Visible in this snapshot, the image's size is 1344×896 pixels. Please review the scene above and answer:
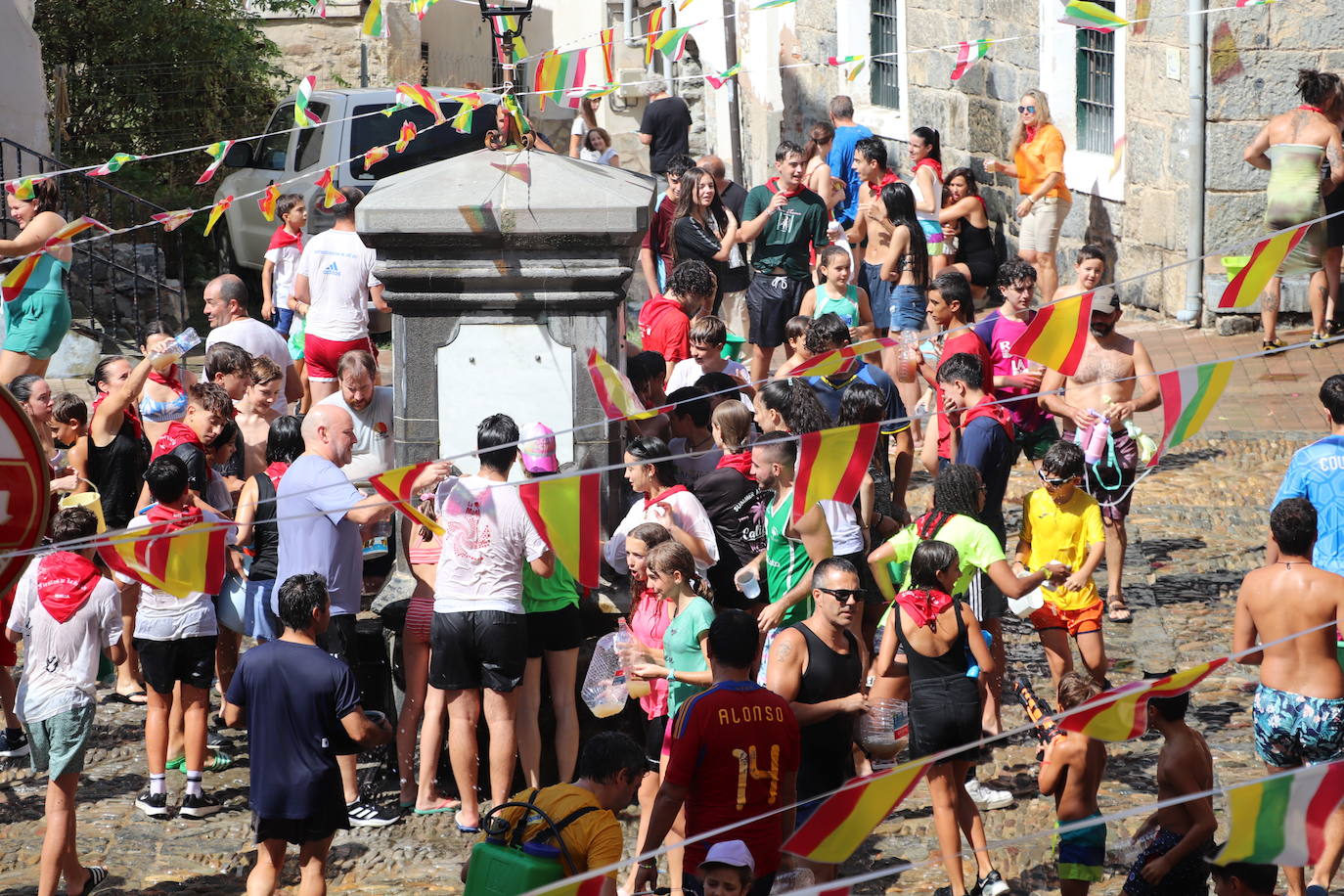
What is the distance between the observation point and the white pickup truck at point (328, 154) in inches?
559

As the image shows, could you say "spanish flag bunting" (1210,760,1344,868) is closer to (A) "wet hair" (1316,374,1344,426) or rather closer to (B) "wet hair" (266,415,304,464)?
(A) "wet hair" (1316,374,1344,426)

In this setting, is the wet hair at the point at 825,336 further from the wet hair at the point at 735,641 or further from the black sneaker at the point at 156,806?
the black sneaker at the point at 156,806

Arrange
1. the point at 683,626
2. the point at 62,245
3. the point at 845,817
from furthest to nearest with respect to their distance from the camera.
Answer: the point at 62,245 → the point at 683,626 → the point at 845,817

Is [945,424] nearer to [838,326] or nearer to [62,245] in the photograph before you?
[838,326]

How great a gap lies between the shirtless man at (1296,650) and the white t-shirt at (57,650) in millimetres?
4218

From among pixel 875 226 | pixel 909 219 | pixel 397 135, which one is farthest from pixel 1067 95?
pixel 397 135

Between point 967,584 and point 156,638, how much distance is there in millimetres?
3299

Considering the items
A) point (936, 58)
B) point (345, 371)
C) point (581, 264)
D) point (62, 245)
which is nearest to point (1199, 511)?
point (581, 264)

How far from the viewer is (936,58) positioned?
52.5ft

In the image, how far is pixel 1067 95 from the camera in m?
13.8

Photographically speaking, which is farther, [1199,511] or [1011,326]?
[1199,511]

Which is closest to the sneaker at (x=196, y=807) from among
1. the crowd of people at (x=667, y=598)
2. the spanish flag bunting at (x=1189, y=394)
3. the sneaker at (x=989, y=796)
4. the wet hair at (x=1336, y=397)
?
the crowd of people at (x=667, y=598)

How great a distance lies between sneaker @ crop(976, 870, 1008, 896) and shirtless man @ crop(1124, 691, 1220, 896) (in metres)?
0.64

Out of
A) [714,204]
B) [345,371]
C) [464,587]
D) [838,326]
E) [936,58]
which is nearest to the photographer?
[464,587]
